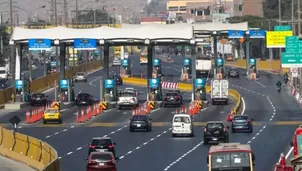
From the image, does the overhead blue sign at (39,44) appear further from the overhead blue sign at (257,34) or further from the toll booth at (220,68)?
the overhead blue sign at (257,34)

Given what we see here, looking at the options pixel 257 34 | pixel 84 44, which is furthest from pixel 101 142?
pixel 257 34

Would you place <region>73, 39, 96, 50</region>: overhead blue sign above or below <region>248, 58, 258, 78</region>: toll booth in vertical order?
above

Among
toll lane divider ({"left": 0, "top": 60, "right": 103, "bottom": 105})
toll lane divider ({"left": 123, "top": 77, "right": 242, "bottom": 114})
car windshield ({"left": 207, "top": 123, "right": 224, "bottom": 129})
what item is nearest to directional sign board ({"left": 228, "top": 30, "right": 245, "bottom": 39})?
toll lane divider ({"left": 123, "top": 77, "right": 242, "bottom": 114})

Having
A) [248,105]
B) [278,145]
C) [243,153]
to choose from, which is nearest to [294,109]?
[248,105]

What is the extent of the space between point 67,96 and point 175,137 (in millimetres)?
30560

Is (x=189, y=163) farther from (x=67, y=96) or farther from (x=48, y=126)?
(x=67, y=96)

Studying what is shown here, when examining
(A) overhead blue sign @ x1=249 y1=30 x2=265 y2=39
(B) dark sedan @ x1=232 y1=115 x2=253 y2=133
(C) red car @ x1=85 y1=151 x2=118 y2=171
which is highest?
(A) overhead blue sign @ x1=249 y1=30 x2=265 y2=39

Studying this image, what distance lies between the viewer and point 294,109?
84438 mm

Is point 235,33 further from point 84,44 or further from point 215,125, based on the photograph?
point 215,125

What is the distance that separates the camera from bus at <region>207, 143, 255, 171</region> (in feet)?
99.6

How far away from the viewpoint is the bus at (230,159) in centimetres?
3036

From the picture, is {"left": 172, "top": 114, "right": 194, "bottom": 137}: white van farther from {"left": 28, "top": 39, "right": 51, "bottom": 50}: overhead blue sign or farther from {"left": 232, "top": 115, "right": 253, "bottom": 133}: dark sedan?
{"left": 28, "top": 39, "right": 51, "bottom": 50}: overhead blue sign

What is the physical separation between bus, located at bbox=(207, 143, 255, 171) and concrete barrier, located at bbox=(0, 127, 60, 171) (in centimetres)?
942

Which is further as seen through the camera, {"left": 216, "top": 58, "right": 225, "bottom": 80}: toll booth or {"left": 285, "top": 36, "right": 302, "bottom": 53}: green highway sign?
{"left": 216, "top": 58, "right": 225, "bottom": 80}: toll booth
